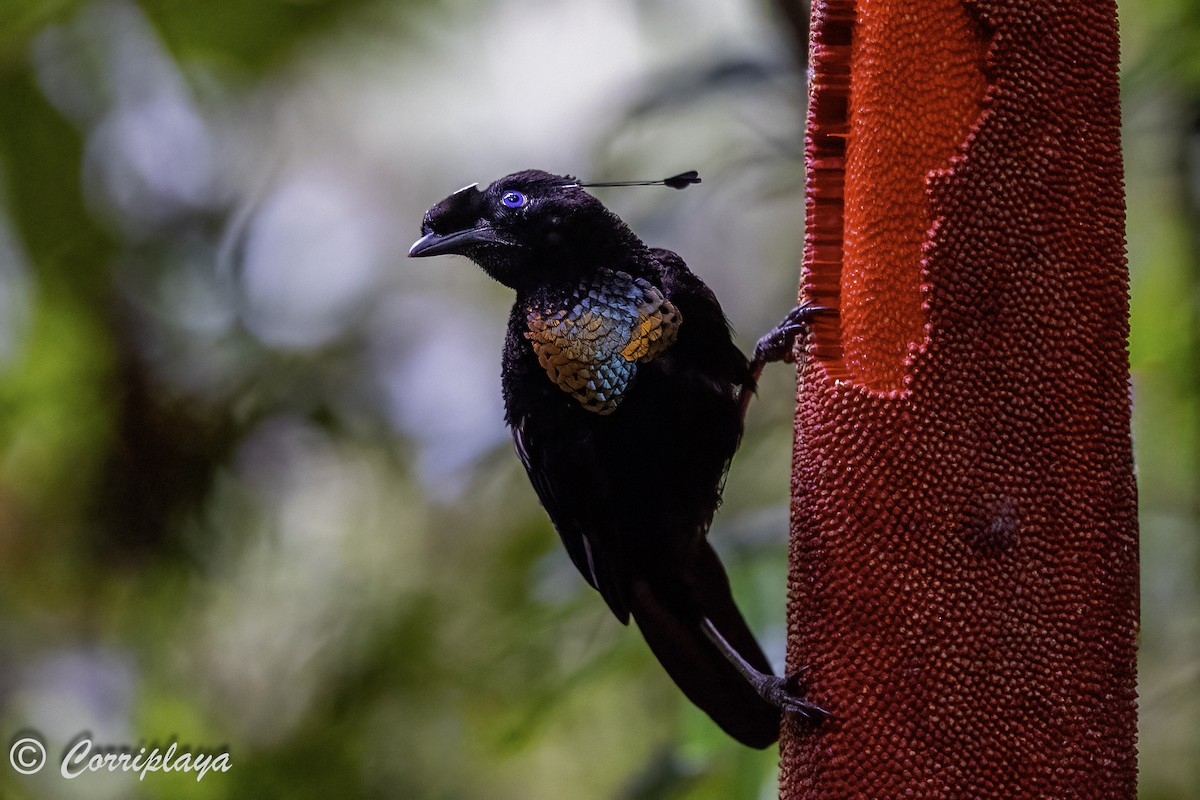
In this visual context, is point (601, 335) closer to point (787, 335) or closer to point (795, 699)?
point (787, 335)

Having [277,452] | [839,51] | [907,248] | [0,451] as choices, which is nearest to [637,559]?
[907,248]

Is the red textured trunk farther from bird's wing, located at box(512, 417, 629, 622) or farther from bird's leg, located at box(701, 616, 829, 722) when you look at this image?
bird's wing, located at box(512, 417, 629, 622)

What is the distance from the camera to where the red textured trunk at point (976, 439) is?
1.01m

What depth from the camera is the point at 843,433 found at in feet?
3.58

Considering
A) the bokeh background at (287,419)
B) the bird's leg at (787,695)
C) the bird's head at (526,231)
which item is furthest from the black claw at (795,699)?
the bokeh background at (287,419)

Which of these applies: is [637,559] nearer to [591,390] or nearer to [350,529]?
[591,390]

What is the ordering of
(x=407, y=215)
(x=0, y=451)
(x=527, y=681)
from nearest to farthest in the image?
(x=527, y=681) < (x=0, y=451) < (x=407, y=215)

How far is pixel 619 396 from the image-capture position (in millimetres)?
1351

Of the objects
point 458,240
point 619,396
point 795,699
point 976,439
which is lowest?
point 795,699

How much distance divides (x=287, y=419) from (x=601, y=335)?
58.0 inches

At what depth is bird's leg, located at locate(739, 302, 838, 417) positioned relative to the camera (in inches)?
45.9

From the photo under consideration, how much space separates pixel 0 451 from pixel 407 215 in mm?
1072

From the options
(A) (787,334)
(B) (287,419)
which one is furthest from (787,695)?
(B) (287,419)

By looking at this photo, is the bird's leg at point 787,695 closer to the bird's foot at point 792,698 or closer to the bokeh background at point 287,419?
the bird's foot at point 792,698
